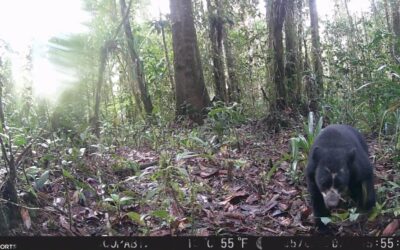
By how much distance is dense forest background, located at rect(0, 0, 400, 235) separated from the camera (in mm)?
2092

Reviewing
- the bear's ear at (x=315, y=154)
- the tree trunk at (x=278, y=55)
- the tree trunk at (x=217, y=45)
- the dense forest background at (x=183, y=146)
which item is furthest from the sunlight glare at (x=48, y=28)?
the tree trunk at (x=217, y=45)

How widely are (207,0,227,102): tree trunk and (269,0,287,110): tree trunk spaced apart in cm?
258

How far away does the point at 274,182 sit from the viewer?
286cm

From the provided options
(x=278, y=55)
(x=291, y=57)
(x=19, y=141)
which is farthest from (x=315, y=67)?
(x=19, y=141)

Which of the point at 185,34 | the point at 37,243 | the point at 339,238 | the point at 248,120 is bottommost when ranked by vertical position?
the point at 339,238

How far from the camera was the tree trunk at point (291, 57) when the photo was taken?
4.87 m

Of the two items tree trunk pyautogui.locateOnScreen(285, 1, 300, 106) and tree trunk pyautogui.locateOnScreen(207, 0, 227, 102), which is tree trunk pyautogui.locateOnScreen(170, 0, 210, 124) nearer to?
tree trunk pyautogui.locateOnScreen(285, 1, 300, 106)

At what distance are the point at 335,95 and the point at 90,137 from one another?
8.40 ft

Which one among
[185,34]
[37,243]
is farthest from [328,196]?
[185,34]

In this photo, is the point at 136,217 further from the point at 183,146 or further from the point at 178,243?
the point at 183,146

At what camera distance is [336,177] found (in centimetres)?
215

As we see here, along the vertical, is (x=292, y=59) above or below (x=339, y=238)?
above

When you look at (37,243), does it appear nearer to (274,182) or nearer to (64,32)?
(64,32)

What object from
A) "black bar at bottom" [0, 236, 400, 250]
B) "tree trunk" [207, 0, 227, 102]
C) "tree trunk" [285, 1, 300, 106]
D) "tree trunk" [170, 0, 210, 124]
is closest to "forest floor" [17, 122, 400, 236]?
"black bar at bottom" [0, 236, 400, 250]
